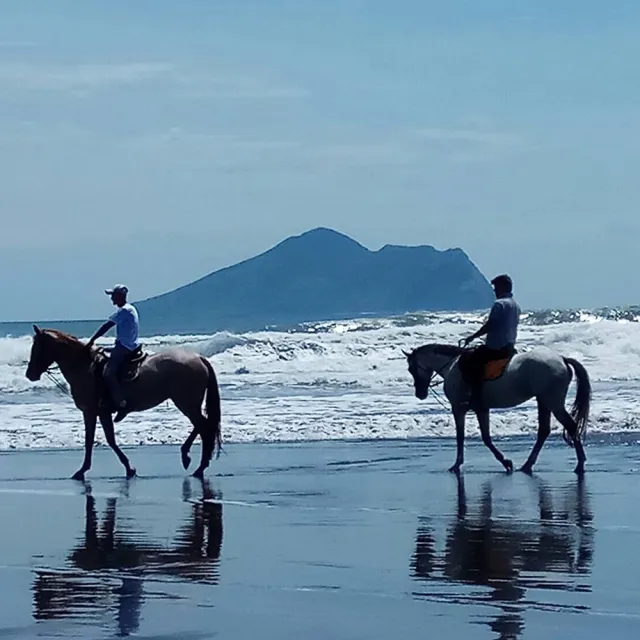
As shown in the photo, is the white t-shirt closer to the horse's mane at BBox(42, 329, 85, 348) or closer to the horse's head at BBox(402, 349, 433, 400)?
the horse's mane at BBox(42, 329, 85, 348)

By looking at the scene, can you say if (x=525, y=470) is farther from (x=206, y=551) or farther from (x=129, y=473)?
(x=206, y=551)

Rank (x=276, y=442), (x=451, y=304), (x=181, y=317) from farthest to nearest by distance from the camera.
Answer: (x=451, y=304), (x=181, y=317), (x=276, y=442)

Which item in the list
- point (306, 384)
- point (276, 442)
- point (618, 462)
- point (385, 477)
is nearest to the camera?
point (385, 477)

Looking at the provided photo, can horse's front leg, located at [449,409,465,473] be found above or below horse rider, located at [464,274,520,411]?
below

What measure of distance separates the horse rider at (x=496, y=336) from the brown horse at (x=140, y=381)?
9.29 ft

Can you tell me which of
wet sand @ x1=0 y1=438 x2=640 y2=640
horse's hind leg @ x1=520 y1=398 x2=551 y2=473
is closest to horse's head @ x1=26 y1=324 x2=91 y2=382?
wet sand @ x1=0 y1=438 x2=640 y2=640

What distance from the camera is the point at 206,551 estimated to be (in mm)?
10289

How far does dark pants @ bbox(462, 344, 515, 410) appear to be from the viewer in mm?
15836

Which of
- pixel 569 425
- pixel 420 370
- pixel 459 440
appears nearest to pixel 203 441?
pixel 420 370

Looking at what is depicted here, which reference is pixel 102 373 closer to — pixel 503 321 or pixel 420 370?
pixel 420 370

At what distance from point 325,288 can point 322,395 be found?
402 ft

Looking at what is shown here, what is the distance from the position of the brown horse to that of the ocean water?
277 cm

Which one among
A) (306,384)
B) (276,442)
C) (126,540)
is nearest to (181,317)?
(306,384)

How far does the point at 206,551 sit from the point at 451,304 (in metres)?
130
